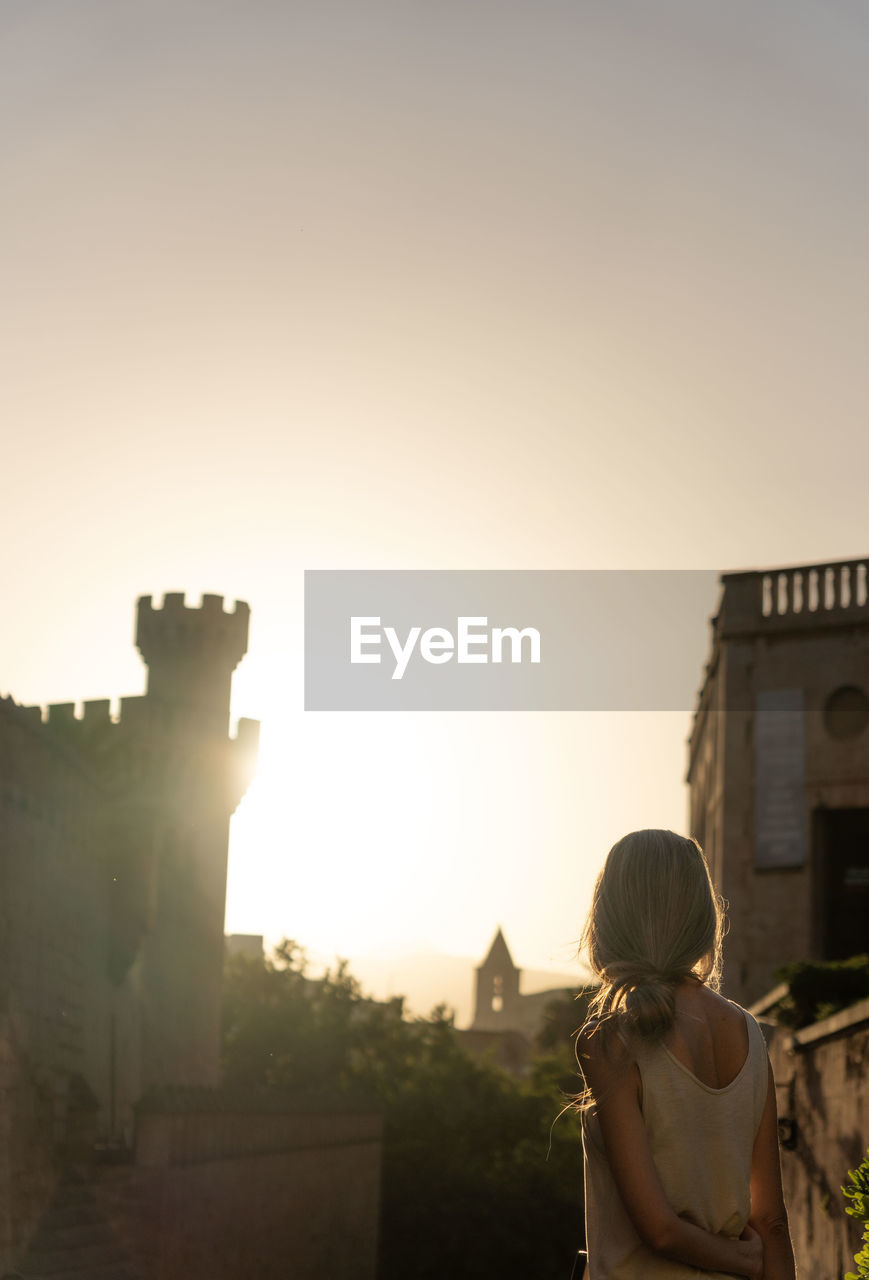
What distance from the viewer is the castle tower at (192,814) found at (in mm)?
28562

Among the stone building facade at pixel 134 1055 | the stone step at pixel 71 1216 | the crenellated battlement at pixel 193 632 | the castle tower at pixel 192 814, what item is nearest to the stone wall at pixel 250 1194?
the stone building facade at pixel 134 1055

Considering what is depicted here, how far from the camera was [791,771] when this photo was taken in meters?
25.5

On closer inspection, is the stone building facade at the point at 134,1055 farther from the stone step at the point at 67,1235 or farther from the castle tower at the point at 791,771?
the castle tower at the point at 791,771

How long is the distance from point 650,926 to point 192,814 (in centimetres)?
2908

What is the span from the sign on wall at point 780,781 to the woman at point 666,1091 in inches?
903

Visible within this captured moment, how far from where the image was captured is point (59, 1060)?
19438mm

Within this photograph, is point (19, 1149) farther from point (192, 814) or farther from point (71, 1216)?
point (192, 814)

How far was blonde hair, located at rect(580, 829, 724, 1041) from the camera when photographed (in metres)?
2.83

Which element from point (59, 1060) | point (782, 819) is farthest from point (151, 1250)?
point (782, 819)

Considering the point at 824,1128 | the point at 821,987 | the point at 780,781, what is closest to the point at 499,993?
the point at 780,781

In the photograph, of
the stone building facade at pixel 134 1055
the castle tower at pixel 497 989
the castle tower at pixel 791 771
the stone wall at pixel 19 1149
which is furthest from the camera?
the castle tower at pixel 497 989

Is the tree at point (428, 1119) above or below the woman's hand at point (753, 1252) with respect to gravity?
below

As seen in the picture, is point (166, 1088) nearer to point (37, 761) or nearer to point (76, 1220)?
point (76, 1220)

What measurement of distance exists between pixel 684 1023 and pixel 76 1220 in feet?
54.4
